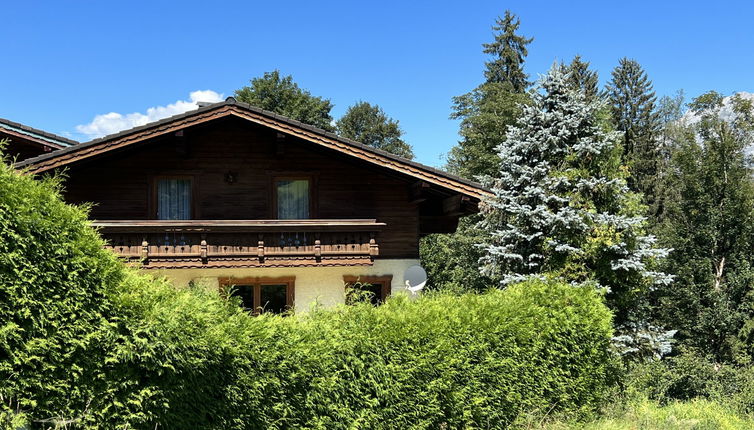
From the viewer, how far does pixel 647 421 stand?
880cm

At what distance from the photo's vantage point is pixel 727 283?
23156mm

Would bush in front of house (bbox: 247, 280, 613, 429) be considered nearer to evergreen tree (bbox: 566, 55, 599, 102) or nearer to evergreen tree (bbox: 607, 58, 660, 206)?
evergreen tree (bbox: 566, 55, 599, 102)

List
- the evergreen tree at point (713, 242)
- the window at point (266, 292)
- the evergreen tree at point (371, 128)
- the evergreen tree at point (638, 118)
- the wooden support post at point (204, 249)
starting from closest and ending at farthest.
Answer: the wooden support post at point (204, 249), the window at point (266, 292), the evergreen tree at point (713, 242), the evergreen tree at point (638, 118), the evergreen tree at point (371, 128)

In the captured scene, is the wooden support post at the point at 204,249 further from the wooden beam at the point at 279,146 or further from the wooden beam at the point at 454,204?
the wooden beam at the point at 454,204

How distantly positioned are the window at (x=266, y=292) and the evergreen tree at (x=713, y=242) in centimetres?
1904

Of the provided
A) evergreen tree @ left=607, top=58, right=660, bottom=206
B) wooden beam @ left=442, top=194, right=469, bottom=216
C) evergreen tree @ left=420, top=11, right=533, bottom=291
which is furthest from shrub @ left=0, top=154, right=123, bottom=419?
evergreen tree @ left=607, top=58, right=660, bottom=206

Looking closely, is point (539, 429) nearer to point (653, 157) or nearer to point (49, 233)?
point (49, 233)

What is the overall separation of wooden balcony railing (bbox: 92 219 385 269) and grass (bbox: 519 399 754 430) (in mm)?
5324

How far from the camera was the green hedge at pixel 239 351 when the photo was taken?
16.2ft

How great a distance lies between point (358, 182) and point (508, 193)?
3989 millimetres

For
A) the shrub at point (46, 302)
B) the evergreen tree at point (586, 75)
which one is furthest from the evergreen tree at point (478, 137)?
the shrub at point (46, 302)

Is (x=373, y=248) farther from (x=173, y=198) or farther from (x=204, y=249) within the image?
(x=173, y=198)

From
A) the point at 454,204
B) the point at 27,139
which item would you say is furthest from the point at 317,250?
the point at 27,139

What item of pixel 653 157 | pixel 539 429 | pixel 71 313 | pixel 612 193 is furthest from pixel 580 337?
pixel 653 157
